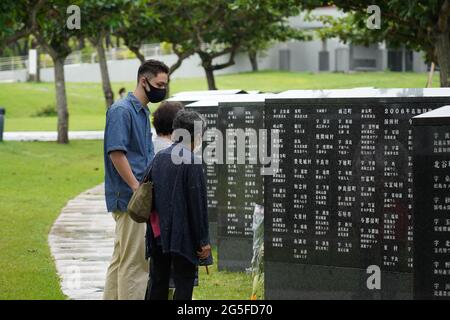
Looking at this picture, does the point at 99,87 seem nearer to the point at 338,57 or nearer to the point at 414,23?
the point at 338,57

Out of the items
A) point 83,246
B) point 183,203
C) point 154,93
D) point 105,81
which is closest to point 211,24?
point 105,81

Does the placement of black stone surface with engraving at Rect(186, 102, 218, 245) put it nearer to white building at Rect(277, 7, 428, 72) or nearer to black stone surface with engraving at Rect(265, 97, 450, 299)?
black stone surface with engraving at Rect(265, 97, 450, 299)

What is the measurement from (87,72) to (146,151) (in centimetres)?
5710

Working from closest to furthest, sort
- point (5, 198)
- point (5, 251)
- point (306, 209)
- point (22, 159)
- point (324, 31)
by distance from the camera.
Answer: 1. point (306, 209)
2. point (5, 251)
3. point (5, 198)
4. point (22, 159)
5. point (324, 31)

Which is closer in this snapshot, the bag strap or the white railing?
the bag strap

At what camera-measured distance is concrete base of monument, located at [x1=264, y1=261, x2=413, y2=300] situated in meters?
8.71

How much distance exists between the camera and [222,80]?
2382 inches

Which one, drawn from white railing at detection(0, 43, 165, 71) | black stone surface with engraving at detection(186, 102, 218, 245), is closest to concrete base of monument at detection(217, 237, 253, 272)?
black stone surface with engraving at detection(186, 102, 218, 245)

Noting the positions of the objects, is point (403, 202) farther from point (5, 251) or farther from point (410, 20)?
point (410, 20)

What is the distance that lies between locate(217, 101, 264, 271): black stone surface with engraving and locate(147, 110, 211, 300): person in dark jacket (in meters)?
3.70

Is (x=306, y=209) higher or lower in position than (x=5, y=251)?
higher

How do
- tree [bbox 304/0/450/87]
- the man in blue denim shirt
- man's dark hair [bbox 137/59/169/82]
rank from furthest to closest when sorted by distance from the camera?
tree [bbox 304/0/450/87] < man's dark hair [bbox 137/59/169/82] < the man in blue denim shirt

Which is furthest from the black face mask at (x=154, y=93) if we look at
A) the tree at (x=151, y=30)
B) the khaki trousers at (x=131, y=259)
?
the tree at (x=151, y=30)

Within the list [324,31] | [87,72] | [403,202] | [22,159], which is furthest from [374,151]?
[87,72]
